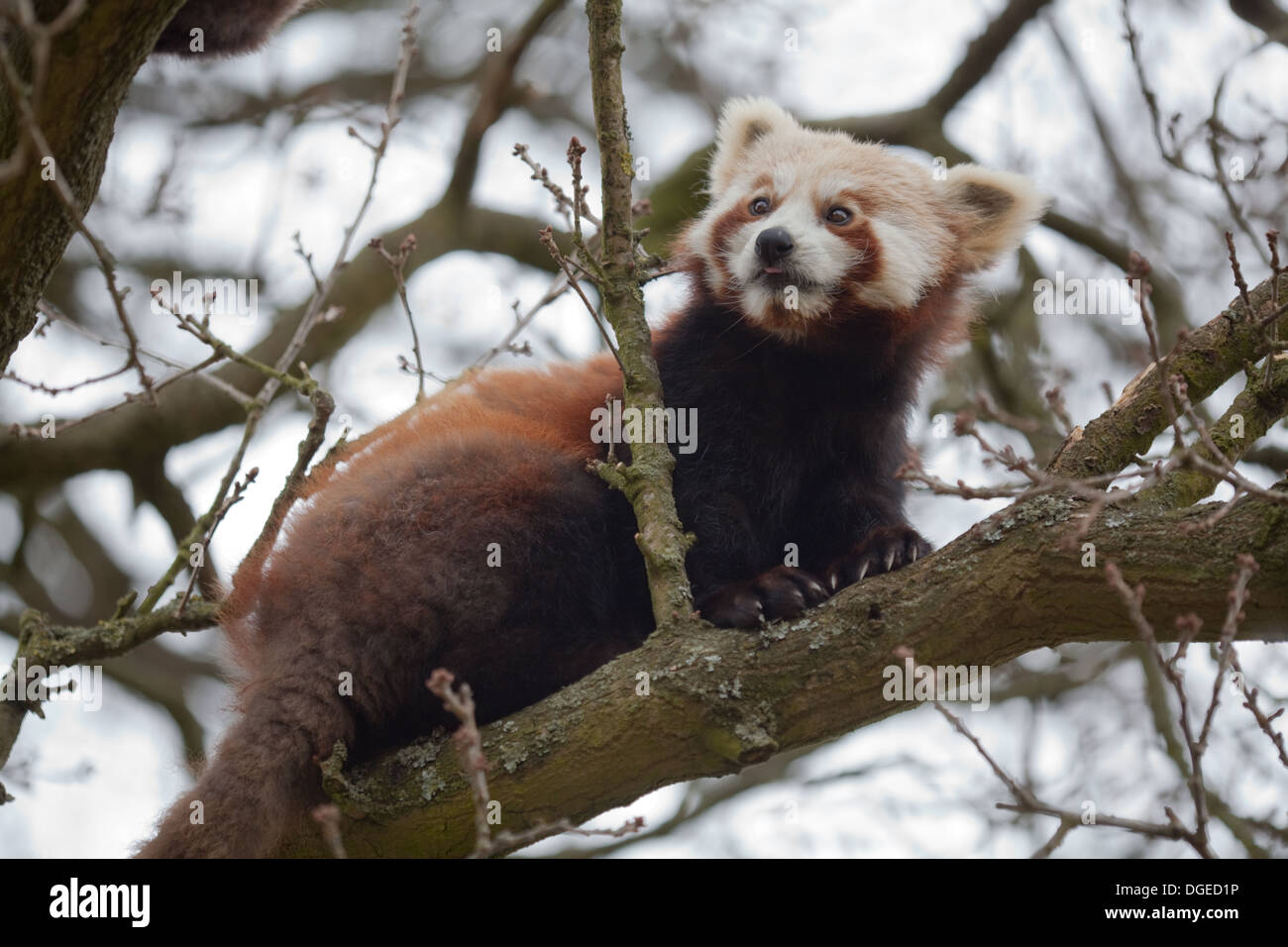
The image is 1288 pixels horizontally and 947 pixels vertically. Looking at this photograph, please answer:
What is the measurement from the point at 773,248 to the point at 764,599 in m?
1.90

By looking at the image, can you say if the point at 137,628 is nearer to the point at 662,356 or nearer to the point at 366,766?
the point at 366,766

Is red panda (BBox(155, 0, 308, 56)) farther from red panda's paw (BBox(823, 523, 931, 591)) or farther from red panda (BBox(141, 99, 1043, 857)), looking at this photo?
red panda's paw (BBox(823, 523, 931, 591))

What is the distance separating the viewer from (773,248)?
19.6 feet

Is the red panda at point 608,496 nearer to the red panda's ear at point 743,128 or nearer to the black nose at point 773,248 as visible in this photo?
the black nose at point 773,248

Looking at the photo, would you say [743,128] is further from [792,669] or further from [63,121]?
[63,121]

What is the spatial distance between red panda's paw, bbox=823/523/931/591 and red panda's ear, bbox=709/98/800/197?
113 inches

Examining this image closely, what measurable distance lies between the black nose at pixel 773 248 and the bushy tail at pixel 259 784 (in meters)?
2.91

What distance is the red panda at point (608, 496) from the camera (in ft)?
15.9

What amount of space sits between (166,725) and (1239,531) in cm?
711

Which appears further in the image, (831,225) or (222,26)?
(831,225)

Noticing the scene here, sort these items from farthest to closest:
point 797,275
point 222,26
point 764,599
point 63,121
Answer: point 222,26
point 797,275
point 764,599
point 63,121

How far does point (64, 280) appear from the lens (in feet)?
30.1

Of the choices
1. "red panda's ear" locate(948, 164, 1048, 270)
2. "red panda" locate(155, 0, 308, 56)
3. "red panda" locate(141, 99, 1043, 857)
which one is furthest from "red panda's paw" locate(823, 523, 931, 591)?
"red panda" locate(155, 0, 308, 56)

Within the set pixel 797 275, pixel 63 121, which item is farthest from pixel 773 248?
pixel 63 121
